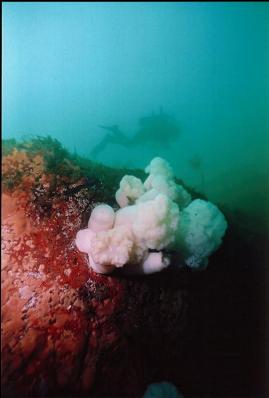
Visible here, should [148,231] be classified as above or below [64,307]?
above

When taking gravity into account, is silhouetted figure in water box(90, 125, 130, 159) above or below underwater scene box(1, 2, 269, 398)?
below

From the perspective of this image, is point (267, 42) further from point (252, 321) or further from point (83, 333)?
point (83, 333)

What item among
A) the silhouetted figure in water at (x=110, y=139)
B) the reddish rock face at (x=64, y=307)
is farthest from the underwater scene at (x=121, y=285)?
the silhouetted figure in water at (x=110, y=139)

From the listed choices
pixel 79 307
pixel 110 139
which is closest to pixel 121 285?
pixel 79 307

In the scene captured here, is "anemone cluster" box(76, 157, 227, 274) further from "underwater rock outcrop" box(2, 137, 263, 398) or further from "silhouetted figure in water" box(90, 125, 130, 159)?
"silhouetted figure in water" box(90, 125, 130, 159)

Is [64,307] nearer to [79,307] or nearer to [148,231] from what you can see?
[79,307]

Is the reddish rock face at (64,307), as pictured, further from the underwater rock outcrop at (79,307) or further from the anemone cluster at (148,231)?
the anemone cluster at (148,231)

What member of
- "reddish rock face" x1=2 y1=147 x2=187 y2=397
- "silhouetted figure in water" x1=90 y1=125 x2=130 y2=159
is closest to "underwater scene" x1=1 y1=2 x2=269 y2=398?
"reddish rock face" x1=2 y1=147 x2=187 y2=397
